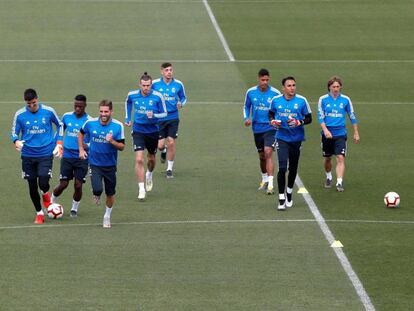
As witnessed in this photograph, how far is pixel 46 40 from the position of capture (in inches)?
1832

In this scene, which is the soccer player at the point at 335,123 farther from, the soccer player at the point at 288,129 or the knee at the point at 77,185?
the knee at the point at 77,185

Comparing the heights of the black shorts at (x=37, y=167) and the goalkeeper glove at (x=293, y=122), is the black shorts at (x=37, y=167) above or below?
below

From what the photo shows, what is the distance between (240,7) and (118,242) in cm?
3513

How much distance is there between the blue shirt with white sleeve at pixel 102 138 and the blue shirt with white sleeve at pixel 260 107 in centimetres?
450

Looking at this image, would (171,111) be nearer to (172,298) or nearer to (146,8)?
(172,298)

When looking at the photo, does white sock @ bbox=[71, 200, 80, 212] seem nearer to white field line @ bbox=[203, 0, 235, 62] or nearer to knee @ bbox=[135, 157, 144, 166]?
knee @ bbox=[135, 157, 144, 166]

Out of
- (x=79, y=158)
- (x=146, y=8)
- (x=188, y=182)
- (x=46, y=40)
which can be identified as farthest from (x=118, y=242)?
(x=146, y=8)

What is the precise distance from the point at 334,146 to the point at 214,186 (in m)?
2.59

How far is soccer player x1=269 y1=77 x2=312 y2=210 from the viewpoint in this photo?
897 inches

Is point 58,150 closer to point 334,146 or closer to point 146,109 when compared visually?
point 146,109

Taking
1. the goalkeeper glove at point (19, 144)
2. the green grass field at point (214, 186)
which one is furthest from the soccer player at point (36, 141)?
the green grass field at point (214, 186)

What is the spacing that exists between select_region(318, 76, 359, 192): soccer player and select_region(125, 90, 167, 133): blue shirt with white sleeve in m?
3.24

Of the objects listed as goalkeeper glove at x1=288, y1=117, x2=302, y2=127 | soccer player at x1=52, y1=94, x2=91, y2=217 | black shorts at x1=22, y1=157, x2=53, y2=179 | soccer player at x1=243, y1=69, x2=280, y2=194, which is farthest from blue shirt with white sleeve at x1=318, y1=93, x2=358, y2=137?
black shorts at x1=22, y1=157, x2=53, y2=179

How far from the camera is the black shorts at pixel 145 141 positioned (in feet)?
80.3
